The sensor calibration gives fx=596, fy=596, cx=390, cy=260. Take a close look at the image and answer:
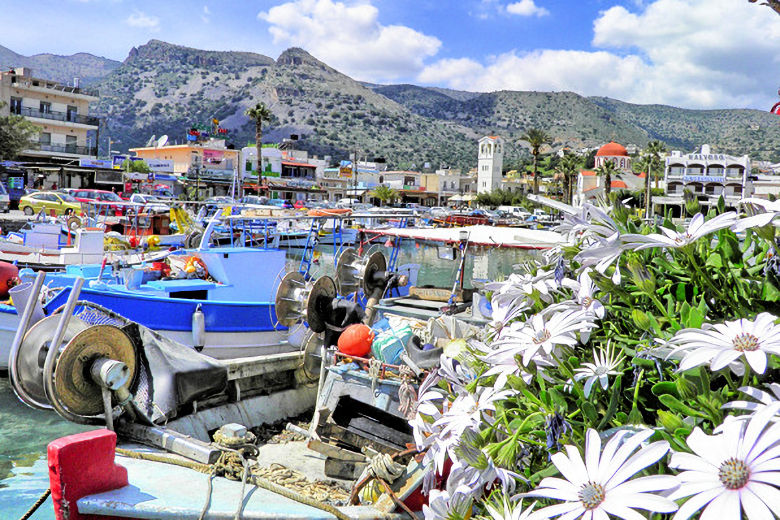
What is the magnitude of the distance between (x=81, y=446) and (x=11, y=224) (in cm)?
3087

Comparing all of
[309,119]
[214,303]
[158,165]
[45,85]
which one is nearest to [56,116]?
[45,85]

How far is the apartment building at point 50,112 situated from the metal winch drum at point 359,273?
46343 millimetres

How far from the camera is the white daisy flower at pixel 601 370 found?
5.63 feet

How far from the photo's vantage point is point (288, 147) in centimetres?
9406

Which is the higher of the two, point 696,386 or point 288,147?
point 288,147

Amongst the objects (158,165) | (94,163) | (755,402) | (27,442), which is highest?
(158,165)

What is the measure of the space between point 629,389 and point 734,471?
0.45 metres

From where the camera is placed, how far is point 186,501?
487 centimetres

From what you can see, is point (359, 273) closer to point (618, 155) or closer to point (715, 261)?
point (715, 261)

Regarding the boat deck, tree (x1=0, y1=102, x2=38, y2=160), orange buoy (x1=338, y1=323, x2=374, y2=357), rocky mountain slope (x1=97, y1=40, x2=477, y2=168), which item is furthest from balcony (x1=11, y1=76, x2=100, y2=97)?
rocky mountain slope (x1=97, y1=40, x2=477, y2=168)

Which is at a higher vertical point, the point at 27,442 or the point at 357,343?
the point at 357,343

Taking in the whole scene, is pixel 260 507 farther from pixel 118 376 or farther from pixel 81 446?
pixel 118 376

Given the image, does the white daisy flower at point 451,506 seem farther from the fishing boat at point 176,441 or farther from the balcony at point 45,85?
the balcony at point 45,85

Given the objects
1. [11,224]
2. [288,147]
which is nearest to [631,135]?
[288,147]
